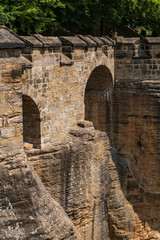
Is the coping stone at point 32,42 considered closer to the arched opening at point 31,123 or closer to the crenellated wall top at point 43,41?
the crenellated wall top at point 43,41

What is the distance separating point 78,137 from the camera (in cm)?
1230

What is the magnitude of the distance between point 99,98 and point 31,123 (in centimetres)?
508

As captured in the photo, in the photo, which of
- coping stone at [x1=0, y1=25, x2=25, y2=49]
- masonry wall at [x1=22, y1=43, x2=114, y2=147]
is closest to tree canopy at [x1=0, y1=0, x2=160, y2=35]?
masonry wall at [x1=22, y1=43, x2=114, y2=147]

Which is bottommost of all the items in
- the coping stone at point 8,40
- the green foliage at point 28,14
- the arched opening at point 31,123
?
the arched opening at point 31,123

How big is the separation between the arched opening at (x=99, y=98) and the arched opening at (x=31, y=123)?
192 inches

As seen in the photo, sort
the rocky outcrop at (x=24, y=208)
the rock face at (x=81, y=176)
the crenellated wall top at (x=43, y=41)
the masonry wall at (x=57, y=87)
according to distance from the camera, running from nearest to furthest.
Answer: the rocky outcrop at (x=24, y=208), the crenellated wall top at (x=43, y=41), the masonry wall at (x=57, y=87), the rock face at (x=81, y=176)

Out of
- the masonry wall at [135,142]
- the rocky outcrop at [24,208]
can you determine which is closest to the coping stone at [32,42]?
the rocky outcrop at [24,208]

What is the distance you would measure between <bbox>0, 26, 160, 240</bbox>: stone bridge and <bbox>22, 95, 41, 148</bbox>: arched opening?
24mm

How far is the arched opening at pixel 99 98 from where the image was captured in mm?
15666

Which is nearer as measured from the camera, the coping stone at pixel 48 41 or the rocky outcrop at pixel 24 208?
the rocky outcrop at pixel 24 208

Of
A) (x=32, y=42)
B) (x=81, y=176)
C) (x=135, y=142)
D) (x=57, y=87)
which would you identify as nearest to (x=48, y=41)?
(x=32, y=42)

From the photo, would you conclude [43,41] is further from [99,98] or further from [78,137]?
[99,98]

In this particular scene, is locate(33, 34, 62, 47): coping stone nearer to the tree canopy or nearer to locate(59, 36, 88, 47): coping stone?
locate(59, 36, 88, 47): coping stone

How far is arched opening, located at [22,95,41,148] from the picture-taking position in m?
11.0
